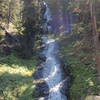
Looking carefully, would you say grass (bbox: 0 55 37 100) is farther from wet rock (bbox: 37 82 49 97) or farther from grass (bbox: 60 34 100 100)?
grass (bbox: 60 34 100 100)

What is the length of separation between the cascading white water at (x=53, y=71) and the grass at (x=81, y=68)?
903 mm

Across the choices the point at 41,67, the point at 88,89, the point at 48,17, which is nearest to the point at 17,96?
the point at 88,89

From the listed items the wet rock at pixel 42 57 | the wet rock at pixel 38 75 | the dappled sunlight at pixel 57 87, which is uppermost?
the wet rock at pixel 42 57

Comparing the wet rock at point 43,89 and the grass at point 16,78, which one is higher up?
the grass at point 16,78

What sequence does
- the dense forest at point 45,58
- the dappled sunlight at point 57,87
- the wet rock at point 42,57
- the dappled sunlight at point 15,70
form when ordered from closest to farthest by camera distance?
the dense forest at point 45,58
the dappled sunlight at point 57,87
the dappled sunlight at point 15,70
the wet rock at point 42,57

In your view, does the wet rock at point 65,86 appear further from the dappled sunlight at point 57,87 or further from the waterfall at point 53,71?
the dappled sunlight at point 57,87

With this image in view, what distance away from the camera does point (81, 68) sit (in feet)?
66.8

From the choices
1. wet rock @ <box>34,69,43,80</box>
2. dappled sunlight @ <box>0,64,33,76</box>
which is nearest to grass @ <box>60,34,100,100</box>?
wet rock @ <box>34,69,43,80</box>

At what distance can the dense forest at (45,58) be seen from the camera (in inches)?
688

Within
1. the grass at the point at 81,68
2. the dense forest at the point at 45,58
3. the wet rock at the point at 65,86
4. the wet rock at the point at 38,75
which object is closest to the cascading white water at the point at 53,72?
the dense forest at the point at 45,58

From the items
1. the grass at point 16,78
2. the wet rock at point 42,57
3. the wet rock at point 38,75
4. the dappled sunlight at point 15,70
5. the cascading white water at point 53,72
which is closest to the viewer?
the grass at point 16,78

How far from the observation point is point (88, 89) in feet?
55.8

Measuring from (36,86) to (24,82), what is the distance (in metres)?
1.06

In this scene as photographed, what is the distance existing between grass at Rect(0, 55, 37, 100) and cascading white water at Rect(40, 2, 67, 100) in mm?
1401
